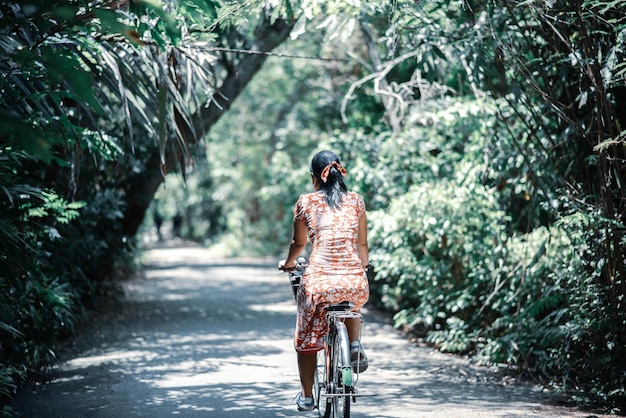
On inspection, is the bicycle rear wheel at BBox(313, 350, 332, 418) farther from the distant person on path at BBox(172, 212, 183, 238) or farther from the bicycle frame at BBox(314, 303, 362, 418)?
the distant person on path at BBox(172, 212, 183, 238)

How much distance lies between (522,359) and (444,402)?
1647 millimetres

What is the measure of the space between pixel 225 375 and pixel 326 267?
318 centimetres

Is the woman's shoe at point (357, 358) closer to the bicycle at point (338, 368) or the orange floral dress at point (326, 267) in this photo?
the bicycle at point (338, 368)

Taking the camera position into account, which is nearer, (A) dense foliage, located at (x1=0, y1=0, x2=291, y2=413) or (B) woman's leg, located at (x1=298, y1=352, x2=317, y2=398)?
(A) dense foliage, located at (x1=0, y1=0, x2=291, y2=413)

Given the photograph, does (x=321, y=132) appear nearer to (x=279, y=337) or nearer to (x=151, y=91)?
(x=279, y=337)

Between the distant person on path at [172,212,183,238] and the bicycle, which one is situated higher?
the distant person on path at [172,212,183,238]

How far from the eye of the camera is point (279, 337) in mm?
10492

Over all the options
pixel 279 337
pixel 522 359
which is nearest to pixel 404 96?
pixel 279 337

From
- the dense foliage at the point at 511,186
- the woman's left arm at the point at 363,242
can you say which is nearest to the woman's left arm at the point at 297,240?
the woman's left arm at the point at 363,242

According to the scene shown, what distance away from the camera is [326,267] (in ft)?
17.3

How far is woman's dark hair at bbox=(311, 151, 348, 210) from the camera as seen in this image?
5.36 m

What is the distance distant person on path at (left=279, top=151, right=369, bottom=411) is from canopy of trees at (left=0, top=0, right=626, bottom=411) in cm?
147

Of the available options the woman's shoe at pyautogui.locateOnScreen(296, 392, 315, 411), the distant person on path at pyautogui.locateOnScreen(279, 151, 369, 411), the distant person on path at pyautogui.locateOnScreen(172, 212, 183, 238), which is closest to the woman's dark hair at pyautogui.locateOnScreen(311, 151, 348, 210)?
the distant person on path at pyautogui.locateOnScreen(279, 151, 369, 411)

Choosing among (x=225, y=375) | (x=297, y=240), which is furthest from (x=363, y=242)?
(x=225, y=375)
